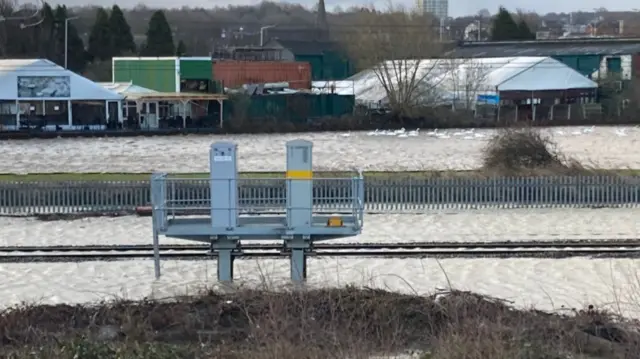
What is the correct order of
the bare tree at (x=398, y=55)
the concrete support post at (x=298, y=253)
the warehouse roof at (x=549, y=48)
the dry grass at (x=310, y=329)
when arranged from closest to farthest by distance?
the dry grass at (x=310, y=329) → the concrete support post at (x=298, y=253) → the bare tree at (x=398, y=55) → the warehouse roof at (x=549, y=48)

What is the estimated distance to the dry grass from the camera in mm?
10109

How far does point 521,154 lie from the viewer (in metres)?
33.1

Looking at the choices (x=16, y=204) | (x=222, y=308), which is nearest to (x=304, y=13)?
(x=16, y=204)

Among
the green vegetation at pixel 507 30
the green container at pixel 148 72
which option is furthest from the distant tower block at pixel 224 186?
the green vegetation at pixel 507 30

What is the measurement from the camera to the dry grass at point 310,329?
10.1 meters

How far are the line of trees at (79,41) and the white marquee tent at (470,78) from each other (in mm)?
19464

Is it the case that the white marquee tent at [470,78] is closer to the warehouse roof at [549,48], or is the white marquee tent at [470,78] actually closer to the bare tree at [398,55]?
the bare tree at [398,55]

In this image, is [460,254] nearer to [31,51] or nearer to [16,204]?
[16,204]

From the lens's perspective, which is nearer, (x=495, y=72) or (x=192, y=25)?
(x=495, y=72)

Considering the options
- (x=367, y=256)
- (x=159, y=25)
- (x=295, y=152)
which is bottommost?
(x=367, y=256)

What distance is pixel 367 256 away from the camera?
2028 cm

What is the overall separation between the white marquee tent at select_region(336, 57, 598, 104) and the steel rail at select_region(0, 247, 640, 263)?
48028mm

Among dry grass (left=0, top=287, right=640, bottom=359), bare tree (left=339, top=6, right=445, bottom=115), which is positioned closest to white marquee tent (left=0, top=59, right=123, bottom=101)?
bare tree (left=339, top=6, right=445, bottom=115)

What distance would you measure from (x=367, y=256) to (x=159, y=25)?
67542 millimetres
